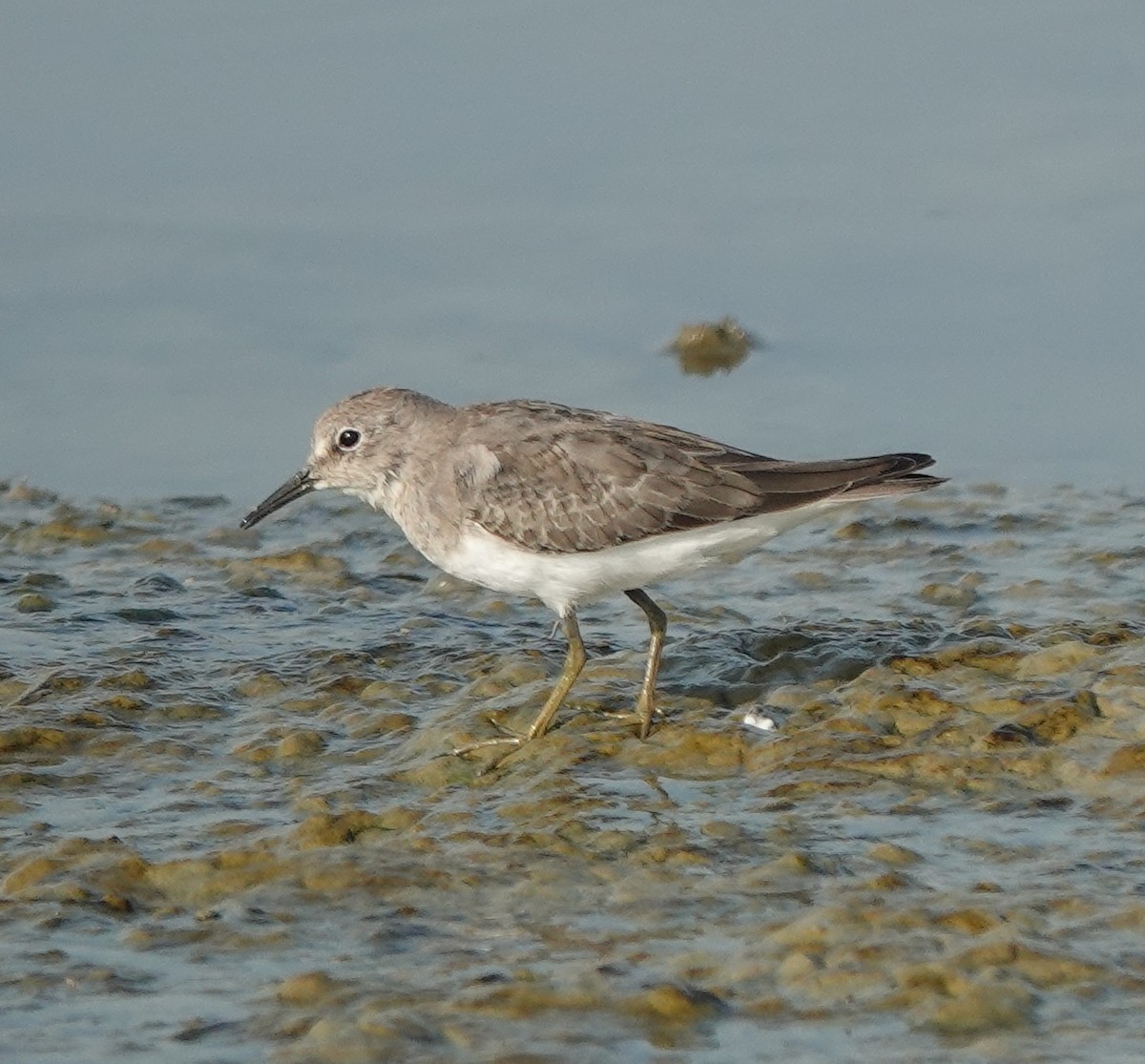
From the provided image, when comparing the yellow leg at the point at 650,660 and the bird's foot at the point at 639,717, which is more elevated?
the yellow leg at the point at 650,660

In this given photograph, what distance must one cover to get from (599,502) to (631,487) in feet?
0.41

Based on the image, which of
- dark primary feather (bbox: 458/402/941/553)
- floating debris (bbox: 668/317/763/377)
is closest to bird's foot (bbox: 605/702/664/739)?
dark primary feather (bbox: 458/402/941/553)

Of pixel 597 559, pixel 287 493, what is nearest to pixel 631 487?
pixel 597 559

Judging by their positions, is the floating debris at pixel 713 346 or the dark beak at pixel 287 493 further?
the floating debris at pixel 713 346

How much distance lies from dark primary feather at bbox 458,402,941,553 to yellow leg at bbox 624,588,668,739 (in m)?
0.36

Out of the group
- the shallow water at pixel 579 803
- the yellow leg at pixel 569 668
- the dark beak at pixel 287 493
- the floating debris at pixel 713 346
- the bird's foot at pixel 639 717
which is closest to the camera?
the shallow water at pixel 579 803

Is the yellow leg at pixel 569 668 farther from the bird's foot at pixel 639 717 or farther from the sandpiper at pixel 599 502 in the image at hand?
the bird's foot at pixel 639 717

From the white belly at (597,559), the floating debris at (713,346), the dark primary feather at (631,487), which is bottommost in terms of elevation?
the white belly at (597,559)

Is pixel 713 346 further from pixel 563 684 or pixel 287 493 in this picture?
pixel 563 684

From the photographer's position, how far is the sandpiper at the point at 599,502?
725cm

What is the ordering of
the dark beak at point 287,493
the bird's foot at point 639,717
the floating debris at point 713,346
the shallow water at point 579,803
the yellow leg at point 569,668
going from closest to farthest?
1. the shallow water at point 579,803
2. the bird's foot at point 639,717
3. the yellow leg at point 569,668
4. the dark beak at point 287,493
5. the floating debris at point 713,346

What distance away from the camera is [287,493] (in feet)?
26.8

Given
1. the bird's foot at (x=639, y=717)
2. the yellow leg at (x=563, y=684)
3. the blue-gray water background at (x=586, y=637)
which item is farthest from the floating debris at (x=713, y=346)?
the bird's foot at (x=639, y=717)

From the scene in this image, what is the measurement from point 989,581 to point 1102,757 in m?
2.11
